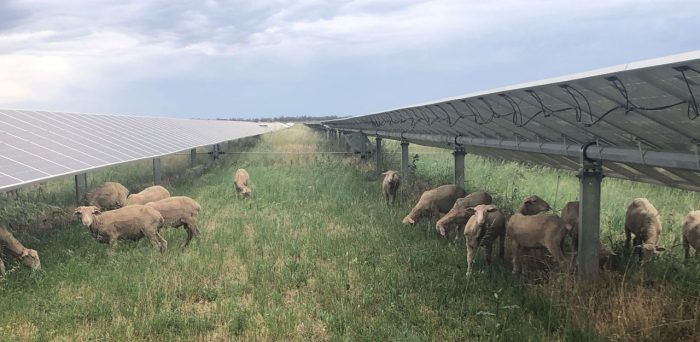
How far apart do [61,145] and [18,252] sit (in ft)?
12.4

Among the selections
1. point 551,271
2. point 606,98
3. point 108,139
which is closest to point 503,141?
point 551,271

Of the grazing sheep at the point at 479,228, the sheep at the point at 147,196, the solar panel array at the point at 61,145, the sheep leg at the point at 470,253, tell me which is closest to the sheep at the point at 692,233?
the grazing sheep at the point at 479,228

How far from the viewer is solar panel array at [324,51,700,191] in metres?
4.21

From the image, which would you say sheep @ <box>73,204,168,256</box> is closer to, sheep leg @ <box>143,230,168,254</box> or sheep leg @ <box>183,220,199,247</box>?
sheep leg @ <box>143,230,168,254</box>

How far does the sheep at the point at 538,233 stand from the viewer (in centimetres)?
697

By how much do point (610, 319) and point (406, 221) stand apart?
15.6ft

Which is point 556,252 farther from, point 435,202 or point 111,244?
point 111,244

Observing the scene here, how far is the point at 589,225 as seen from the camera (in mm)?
6727

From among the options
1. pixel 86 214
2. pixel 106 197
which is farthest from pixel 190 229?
pixel 106 197

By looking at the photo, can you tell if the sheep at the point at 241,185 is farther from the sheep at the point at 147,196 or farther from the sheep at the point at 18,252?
the sheep at the point at 18,252

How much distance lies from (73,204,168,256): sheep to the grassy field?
23 cm

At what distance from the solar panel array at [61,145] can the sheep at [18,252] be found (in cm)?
106

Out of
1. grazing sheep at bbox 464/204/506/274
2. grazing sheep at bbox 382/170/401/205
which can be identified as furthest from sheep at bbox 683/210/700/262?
grazing sheep at bbox 382/170/401/205

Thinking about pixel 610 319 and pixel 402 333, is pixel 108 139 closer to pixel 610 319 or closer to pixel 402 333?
pixel 402 333
